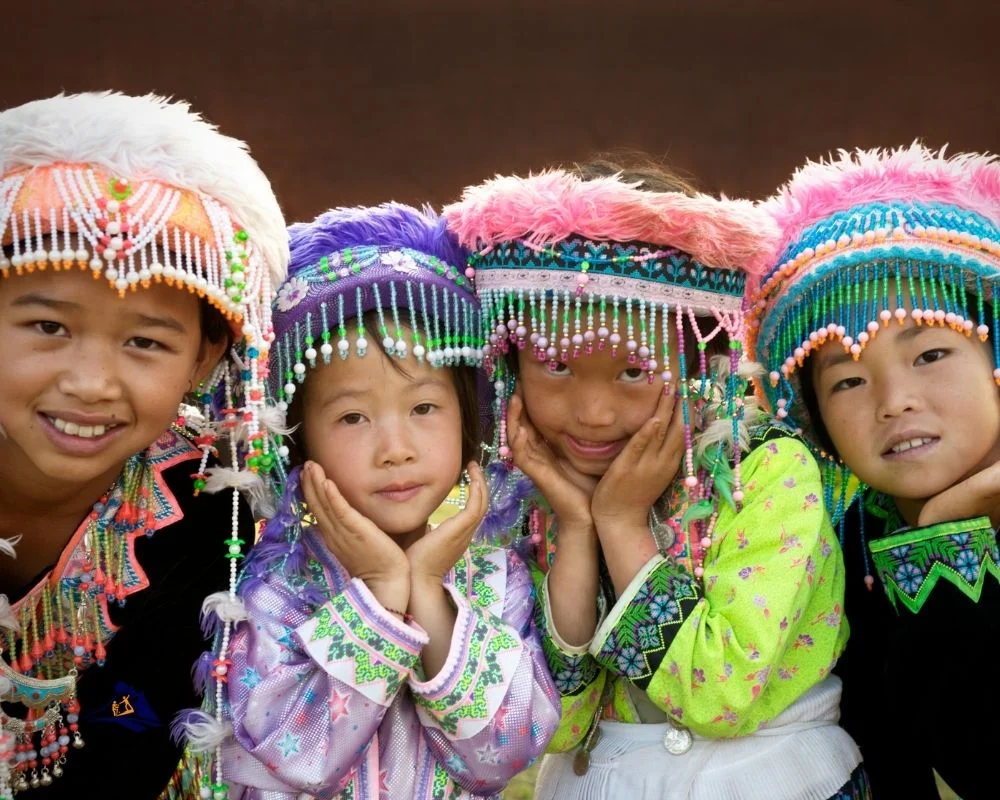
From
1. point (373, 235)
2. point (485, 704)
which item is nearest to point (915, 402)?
point (485, 704)

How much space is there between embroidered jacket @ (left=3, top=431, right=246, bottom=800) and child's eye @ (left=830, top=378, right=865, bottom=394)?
4.24 feet

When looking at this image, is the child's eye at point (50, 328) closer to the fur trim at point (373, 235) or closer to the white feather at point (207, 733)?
the fur trim at point (373, 235)

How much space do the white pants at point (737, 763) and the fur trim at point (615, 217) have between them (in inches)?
36.1

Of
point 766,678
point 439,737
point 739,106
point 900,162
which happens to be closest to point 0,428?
point 439,737

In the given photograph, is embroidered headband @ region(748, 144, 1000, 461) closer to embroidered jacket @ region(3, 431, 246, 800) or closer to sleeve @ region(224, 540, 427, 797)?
sleeve @ region(224, 540, 427, 797)

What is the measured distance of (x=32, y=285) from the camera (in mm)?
1849

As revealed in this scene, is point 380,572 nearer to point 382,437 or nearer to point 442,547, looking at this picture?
point 442,547

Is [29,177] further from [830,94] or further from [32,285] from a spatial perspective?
[830,94]

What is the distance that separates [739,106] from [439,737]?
10.8 feet

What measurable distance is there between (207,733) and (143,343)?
72 cm

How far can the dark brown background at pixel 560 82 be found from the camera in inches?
173

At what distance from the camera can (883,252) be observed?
208cm

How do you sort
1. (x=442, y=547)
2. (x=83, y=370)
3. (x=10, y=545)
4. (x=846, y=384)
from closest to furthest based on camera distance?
(x=83, y=370)
(x=10, y=545)
(x=442, y=547)
(x=846, y=384)

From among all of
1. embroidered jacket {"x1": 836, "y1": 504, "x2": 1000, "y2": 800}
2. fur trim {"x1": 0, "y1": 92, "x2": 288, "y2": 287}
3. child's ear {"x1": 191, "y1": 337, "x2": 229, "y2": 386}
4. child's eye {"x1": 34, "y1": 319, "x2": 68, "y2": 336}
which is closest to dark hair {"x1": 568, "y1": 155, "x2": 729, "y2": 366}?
embroidered jacket {"x1": 836, "y1": 504, "x2": 1000, "y2": 800}
